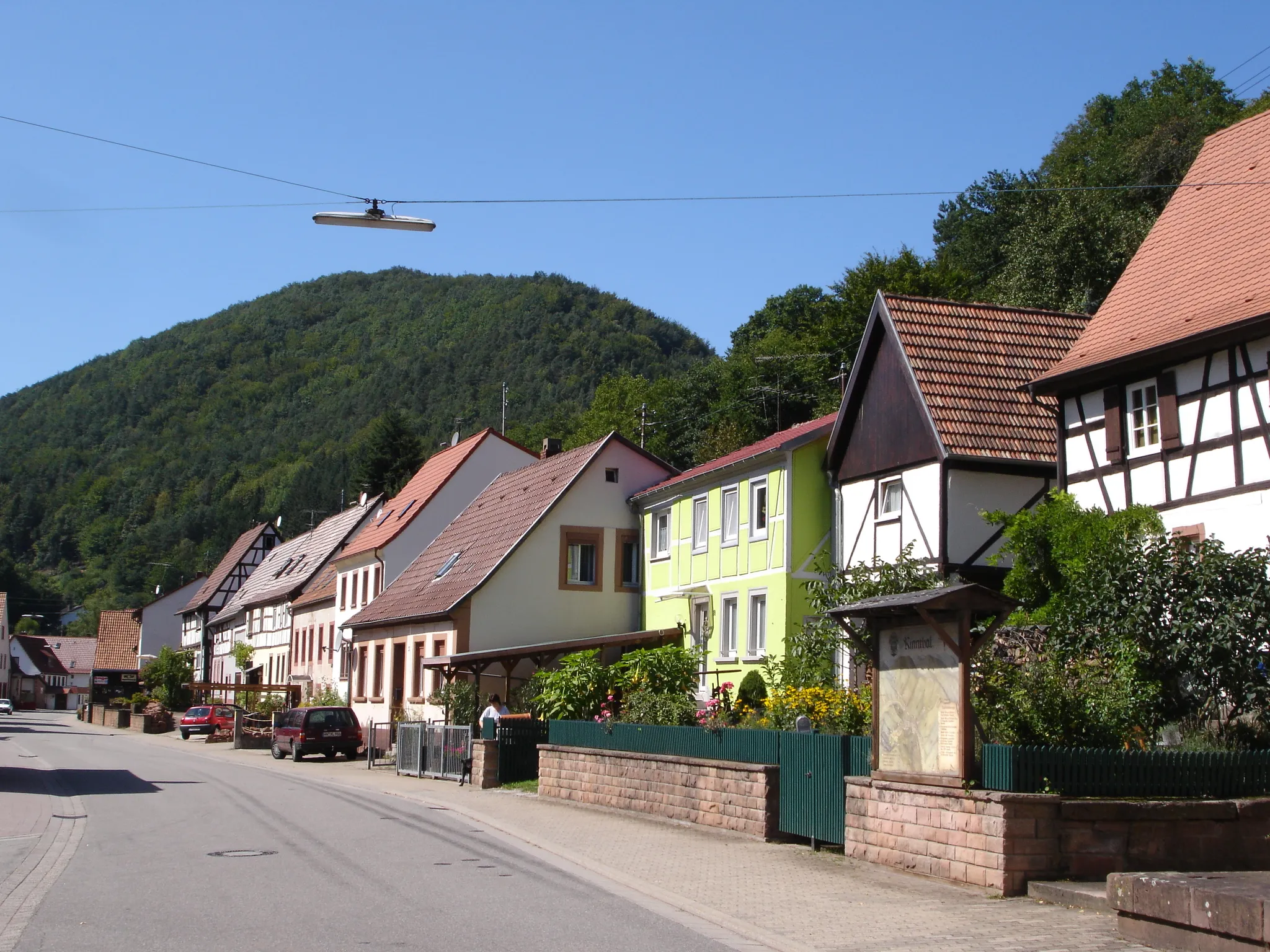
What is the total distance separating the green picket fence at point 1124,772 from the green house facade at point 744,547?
13790mm

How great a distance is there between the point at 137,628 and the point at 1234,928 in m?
111

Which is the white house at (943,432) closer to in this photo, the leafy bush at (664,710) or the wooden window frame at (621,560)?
the leafy bush at (664,710)

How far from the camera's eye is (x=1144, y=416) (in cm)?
2252

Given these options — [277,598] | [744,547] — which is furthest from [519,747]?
[277,598]

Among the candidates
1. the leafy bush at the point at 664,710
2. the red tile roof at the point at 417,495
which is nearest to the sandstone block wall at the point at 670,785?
the leafy bush at the point at 664,710

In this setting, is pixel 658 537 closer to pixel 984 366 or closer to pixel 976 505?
pixel 984 366

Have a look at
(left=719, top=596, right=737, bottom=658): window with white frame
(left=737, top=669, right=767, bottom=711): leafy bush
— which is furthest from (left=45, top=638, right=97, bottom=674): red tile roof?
(left=737, top=669, right=767, bottom=711): leafy bush

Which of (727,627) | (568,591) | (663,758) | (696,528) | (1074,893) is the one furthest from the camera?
(568,591)

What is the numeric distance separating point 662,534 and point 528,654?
227 inches

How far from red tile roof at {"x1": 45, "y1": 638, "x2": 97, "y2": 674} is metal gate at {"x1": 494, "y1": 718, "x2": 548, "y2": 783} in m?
123

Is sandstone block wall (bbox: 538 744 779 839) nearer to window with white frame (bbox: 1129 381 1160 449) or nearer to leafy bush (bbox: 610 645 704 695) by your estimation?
leafy bush (bbox: 610 645 704 695)

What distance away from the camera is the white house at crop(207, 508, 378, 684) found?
62.5 meters

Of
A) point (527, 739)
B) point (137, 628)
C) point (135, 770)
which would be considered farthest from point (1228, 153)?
point (137, 628)

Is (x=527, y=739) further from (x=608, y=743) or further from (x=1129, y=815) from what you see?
(x=1129, y=815)
